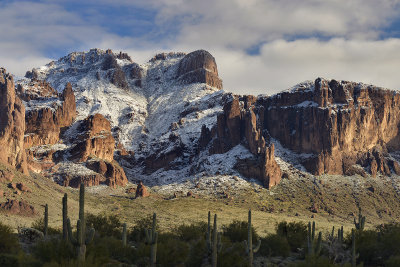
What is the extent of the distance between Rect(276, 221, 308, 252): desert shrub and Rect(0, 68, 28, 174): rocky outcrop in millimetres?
97325

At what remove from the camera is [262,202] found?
138125mm

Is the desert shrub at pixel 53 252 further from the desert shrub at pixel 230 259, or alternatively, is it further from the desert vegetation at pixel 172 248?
the desert shrub at pixel 230 259

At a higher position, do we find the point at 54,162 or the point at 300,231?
the point at 54,162

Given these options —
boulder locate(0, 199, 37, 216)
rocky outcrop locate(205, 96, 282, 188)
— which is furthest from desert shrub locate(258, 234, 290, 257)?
rocky outcrop locate(205, 96, 282, 188)

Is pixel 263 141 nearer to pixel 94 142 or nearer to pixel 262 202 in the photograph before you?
pixel 262 202

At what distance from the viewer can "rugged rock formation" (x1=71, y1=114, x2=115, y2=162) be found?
557 ft

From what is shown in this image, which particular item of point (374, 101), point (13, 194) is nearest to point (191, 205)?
point (13, 194)

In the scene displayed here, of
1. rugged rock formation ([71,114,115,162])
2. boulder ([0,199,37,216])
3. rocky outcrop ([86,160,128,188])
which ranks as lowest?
boulder ([0,199,37,216])

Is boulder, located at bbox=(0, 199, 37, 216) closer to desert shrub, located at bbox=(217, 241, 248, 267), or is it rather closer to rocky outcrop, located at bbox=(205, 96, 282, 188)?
desert shrub, located at bbox=(217, 241, 248, 267)

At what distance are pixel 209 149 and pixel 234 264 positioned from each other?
14836 cm

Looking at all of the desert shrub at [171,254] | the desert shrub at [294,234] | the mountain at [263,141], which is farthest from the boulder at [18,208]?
the desert shrub at [171,254]

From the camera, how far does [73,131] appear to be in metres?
189

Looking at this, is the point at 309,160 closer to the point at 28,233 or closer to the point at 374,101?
the point at 374,101

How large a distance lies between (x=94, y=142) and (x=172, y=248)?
14818 centimetres
